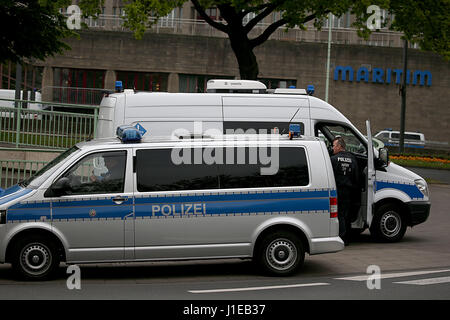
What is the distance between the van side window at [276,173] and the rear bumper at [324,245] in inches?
29.6

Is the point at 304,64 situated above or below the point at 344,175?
above

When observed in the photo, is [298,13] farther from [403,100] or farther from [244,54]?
[403,100]

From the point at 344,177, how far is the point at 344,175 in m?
0.04

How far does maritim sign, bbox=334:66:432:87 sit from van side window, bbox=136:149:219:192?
128 ft

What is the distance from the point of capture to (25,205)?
9719 mm

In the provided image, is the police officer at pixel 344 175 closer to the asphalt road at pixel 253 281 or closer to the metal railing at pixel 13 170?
the asphalt road at pixel 253 281

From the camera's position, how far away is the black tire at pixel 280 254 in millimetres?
10219

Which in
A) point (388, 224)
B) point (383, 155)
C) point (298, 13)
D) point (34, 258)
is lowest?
point (34, 258)

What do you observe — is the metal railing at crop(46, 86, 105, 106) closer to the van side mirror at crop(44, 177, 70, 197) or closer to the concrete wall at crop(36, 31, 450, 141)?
the concrete wall at crop(36, 31, 450, 141)

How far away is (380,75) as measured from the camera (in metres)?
Answer: 48.2

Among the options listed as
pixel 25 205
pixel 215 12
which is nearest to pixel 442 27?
pixel 25 205

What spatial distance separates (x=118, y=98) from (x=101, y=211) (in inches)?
139

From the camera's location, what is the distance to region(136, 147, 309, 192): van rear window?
10.0 m

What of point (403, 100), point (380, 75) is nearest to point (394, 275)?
point (403, 100)
